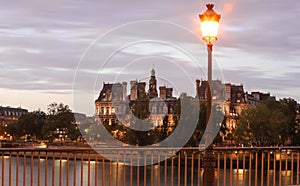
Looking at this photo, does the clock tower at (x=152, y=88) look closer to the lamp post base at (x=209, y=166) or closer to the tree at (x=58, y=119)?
the tree at (x=58, y=119)

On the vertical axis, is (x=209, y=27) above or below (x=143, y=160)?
above

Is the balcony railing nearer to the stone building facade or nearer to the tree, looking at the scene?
the stone building facade

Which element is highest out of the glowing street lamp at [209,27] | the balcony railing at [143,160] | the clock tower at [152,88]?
the glowing street lamp at [209,27]

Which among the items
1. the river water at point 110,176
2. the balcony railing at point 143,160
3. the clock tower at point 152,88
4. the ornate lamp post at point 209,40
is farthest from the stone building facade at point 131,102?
Result: the ornate lamp post at point 209,40

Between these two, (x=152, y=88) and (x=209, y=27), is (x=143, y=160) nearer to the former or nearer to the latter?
(x=209, y=27)

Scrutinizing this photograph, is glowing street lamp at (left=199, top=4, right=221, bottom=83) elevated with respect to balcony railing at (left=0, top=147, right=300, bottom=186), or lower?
elevated

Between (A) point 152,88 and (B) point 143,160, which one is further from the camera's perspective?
(A) point 152,88

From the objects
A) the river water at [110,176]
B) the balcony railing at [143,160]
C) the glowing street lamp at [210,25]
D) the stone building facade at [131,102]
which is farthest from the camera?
the stone building facade at [131,102]

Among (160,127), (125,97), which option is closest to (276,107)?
(160,127)

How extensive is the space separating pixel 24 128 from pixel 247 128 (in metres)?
58.8

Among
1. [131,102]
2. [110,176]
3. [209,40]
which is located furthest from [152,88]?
[209,40]

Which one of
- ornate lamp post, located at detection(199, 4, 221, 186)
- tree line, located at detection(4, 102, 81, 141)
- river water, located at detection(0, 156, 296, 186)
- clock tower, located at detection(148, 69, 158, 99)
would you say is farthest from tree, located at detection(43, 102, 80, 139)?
ornate lamp post, located at detection(199, 4, 221, 186)

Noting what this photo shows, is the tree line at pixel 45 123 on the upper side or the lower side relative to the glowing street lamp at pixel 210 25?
lower

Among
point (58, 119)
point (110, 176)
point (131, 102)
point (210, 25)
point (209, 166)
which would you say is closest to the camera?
point (209, 166)
